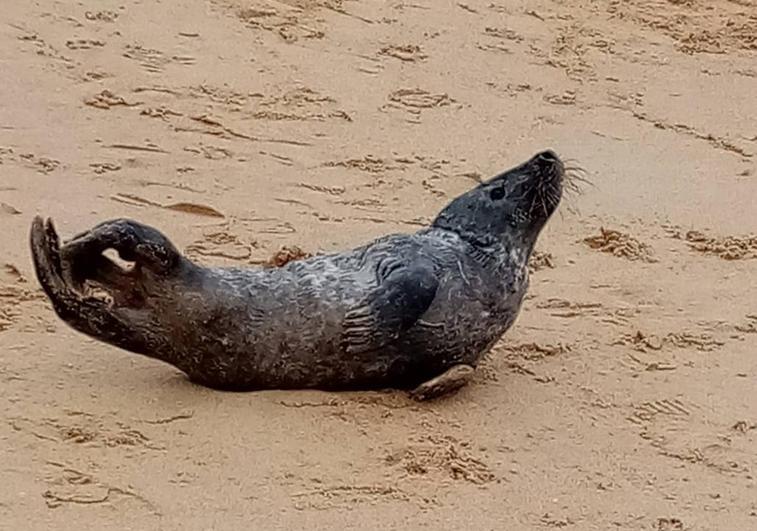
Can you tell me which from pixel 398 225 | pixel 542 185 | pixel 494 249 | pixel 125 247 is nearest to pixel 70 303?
pixel 125 247

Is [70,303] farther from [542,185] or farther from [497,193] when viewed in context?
[542,185]

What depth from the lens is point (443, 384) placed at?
500 cm

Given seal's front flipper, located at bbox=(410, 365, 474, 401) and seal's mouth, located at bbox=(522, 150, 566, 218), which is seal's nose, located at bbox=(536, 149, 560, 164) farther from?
seal's front flipper, located at bbox=(410, 365, 474, 401)

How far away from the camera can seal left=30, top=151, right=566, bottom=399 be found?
16.0 ft

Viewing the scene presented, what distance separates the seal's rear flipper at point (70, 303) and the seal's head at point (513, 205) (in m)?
1.03

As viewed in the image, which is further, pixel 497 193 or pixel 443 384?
pixel 497 193

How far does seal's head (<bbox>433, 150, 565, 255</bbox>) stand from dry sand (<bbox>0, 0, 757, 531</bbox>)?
412mm

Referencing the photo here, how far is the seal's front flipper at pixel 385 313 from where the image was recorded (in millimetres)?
4926

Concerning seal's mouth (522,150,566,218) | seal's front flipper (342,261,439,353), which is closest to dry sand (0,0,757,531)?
seal's front flipper (342,261,439,353)

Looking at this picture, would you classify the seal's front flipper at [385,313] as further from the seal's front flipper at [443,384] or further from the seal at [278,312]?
the seal's front flipper at [443,384]

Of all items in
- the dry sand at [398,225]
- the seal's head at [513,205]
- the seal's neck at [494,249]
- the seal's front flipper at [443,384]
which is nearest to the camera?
the dry sand at [398,225]

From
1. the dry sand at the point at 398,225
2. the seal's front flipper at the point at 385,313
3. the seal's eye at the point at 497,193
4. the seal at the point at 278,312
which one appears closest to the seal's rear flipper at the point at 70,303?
the seal at the point at 278,312

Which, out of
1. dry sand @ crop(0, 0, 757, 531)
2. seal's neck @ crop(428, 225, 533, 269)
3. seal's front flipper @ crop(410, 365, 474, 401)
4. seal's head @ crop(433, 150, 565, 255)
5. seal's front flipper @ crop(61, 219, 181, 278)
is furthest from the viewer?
seal's head @ crop(433, 150, 565, 255)

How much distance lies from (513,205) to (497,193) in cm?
6
